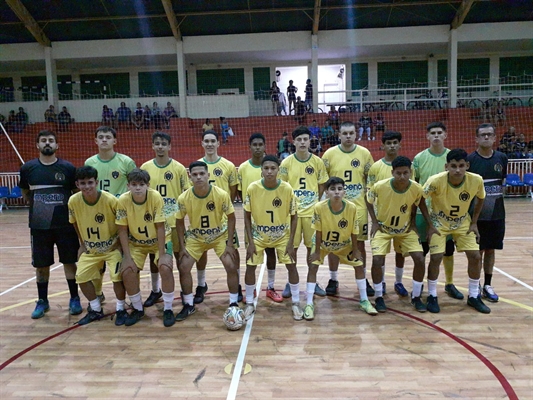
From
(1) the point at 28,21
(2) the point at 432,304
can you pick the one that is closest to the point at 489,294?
(2) the point at 432,304

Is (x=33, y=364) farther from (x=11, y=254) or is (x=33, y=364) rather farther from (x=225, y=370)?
(x=11, y=254)

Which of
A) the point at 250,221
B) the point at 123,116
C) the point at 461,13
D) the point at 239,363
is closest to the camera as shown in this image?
the point at 239,363

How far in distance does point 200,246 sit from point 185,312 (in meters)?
0.70

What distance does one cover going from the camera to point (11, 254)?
286 inches

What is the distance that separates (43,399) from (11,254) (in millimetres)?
5380

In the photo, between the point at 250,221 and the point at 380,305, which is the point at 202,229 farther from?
the point at 380,305

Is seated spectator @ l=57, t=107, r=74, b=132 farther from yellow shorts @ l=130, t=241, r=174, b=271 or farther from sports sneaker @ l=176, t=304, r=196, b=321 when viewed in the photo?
sports sneaker @ l=176, t=304, r=196, b=321

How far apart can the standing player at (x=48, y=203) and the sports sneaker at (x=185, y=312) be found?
1.16 metres

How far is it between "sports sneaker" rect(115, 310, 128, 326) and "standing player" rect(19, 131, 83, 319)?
0.56m

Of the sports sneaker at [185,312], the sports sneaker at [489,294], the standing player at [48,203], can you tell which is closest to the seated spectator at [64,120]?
the standing player at [48,203]

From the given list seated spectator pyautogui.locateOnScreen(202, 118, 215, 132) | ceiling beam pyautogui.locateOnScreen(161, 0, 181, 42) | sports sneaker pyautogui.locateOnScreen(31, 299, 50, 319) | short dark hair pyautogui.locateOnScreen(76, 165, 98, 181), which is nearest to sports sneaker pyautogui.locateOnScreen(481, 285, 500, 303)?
short dark hair pyautogui.locateOnScreen(76, 165, 98, 181)

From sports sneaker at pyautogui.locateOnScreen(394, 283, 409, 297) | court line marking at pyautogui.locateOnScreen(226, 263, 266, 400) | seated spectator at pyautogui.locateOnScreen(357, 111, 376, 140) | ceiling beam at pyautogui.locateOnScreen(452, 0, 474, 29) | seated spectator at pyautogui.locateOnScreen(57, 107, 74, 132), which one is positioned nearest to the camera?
court line marking at pyautogui.locateOnScreen(226, 263, 266, 400)

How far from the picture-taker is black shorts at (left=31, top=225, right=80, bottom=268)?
4340 millimetres

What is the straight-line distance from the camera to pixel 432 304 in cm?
421
